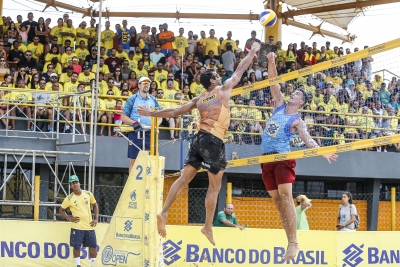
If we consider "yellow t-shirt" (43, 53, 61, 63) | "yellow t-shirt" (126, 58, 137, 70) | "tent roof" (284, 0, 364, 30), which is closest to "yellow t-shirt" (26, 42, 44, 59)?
"yellow t-shirt" (43, 53, 61, 63)

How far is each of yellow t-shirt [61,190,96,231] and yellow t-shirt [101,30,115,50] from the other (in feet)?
21.2

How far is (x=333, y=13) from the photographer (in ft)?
80.2

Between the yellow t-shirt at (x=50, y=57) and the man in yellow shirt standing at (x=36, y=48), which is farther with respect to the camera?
the man in yellow shirt standing at (x=36, y=48)

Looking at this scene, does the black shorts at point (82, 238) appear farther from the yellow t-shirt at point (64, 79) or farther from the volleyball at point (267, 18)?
the volleyball at point (267, 18)

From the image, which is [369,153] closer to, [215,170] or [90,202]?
[90,202]

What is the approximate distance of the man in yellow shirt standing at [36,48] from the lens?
58.2 feet

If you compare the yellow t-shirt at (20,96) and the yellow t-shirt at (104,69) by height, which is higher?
the yellow t-shirt at (104,69)

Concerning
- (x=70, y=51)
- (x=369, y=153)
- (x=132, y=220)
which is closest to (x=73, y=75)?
(x=70, y=51)

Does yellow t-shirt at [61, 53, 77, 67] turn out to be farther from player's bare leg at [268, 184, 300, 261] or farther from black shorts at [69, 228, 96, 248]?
player's bare leg at [268, 184, 300, 261]

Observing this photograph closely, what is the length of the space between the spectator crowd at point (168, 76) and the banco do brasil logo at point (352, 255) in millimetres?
2302

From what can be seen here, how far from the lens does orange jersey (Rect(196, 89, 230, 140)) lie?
875cm

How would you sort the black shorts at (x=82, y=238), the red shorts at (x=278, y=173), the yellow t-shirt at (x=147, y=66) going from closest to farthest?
the red shorts at (x=278, y=173), the black shorts at (x=82, y=238), the yellow t-shirt at (x=147, y=66)

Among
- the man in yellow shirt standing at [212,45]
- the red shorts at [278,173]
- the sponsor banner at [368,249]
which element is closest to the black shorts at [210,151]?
the red shorts at [278,173]

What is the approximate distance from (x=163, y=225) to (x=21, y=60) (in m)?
9.42
